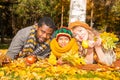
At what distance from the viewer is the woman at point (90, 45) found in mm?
6371

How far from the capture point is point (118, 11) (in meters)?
43.5

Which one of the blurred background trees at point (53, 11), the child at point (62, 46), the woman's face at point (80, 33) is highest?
the blurred background trees at point (53, 11)

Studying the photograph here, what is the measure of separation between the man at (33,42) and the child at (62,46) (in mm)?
228

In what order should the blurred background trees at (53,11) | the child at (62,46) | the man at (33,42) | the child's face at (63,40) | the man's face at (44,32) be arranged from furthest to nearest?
the blurred background trees at (53,11)
the man at (33,42)
the man's face at (44,32)
the child's face at (63,40)
the child at (62,46)

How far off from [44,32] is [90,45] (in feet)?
2.76

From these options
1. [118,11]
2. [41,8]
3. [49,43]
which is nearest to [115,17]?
[118,11]

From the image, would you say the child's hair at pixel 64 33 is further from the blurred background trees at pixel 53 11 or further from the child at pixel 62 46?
the blurred background trees at pixel 53 11

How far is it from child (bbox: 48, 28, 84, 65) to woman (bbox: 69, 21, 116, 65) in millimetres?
178

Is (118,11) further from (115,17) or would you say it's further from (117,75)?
(117,75)

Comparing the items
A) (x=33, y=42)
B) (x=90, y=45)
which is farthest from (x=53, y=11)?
(x=90, y=45)

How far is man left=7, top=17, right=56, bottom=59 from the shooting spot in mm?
6633

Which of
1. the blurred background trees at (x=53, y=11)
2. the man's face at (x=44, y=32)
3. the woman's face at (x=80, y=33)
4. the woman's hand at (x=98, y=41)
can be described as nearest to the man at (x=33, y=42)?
the man's face at (x=44, y=32)

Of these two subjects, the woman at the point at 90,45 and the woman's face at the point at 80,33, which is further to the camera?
the woman's face at the point at 80,33

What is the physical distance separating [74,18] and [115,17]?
119ft
